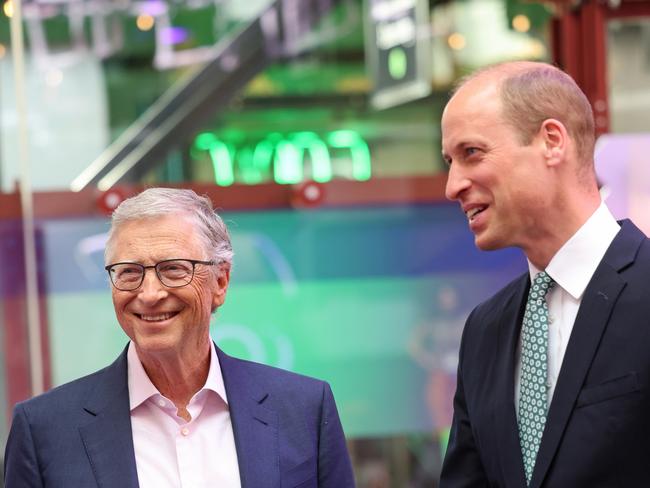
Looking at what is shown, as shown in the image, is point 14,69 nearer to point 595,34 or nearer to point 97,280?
point 97,280

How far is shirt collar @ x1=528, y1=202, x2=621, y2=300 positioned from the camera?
2398 millimetres

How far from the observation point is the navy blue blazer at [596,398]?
2240 mm

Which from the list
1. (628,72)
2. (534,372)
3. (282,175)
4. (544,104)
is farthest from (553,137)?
(628,72)

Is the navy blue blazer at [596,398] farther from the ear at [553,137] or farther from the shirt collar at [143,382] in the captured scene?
the shirt collar at [143,382]

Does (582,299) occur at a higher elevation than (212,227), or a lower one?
lower

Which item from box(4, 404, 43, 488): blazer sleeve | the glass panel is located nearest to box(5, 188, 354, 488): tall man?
box(4, 404, 43, 488): blazer sleeve

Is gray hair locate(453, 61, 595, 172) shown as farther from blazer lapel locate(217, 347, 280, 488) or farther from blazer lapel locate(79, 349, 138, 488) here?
blazer lapel locate(79, 349, 138, 488)

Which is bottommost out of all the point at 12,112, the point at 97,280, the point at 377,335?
the point at 377,335

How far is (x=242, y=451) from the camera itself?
254cm

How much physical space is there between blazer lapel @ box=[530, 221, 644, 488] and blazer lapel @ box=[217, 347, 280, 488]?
56cm

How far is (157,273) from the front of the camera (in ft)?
8.27

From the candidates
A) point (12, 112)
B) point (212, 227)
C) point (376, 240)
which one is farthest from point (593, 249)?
point (12, 112)

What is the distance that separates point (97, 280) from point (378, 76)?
1637 mm

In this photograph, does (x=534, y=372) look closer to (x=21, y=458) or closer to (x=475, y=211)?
(x=475, y=211)
